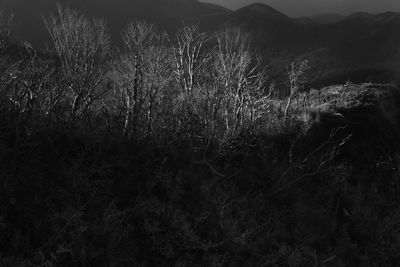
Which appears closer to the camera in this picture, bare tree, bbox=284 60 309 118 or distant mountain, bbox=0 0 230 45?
bare tree, bbox=284 60 309 118

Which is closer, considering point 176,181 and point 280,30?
point 176,181

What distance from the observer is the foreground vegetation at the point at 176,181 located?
40.0 ft

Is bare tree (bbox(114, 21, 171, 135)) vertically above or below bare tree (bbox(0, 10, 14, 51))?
below

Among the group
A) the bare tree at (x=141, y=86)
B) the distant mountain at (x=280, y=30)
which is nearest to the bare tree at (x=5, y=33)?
the bare tree at (x=141, y=86)

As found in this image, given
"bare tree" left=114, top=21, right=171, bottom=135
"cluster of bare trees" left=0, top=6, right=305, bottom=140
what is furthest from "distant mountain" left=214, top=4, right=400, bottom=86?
"cluster of bare trees" left=0, top=6, right=305, bottom=140

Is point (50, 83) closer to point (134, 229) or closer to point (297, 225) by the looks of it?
point (134, 229)

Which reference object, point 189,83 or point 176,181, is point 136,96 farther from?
point 189,83

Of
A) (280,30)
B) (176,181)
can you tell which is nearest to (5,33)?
(176,181)

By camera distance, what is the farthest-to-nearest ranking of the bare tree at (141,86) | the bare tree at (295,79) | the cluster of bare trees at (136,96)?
the bare tree at (295,79), the bare tree at (141,86), the cluster of bare trees at (136,96)

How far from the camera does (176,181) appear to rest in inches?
639

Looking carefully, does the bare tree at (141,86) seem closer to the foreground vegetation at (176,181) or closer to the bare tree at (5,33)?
the foreground vegetation at (176,181)

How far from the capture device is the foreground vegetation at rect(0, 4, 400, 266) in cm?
1218

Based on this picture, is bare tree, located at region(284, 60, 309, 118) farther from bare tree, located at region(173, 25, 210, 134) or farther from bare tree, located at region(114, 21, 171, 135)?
bare tree, located at region(114, 21, 171, 135)

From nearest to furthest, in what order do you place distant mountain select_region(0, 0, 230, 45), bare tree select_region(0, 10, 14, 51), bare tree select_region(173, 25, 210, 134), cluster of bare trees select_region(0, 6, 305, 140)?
cluster of bare trees select_region(0, 6, 305, 140)
bare tree select_region(0, 10, 14, 51)
bare tree select_region(173, 25, 210, 134)
distant mountain select_region(0, 0, 230, 45)
